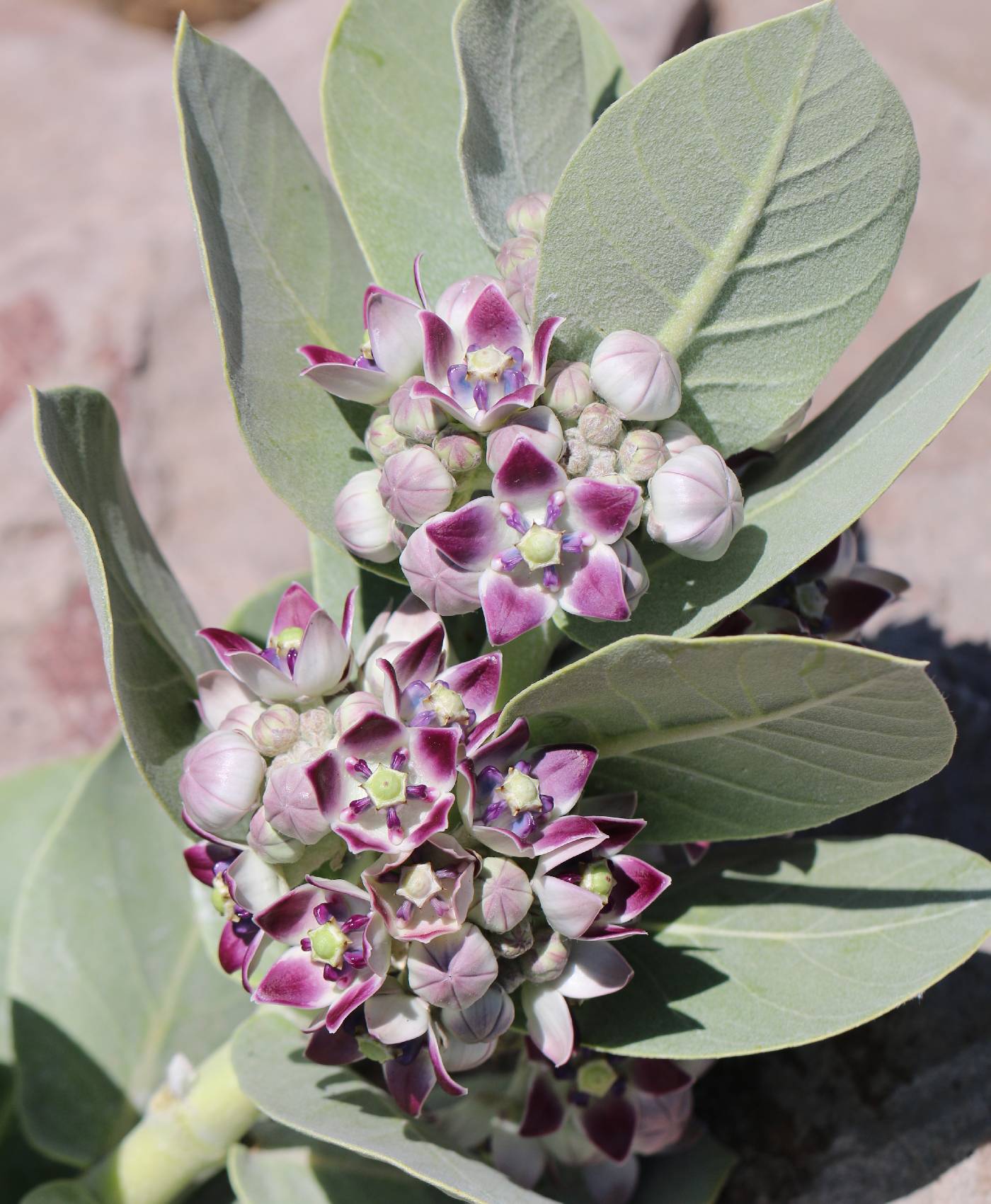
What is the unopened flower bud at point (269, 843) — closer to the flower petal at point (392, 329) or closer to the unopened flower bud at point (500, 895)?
the unopened flower bud at point (500, 895)

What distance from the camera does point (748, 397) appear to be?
115 cm

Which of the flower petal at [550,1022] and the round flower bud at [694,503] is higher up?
the round flower bud at [694,503]

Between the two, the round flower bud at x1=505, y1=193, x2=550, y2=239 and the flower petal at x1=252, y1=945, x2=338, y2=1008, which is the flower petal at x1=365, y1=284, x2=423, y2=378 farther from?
the flower petal at x1=252, y1=945, x2=338, y2=1008

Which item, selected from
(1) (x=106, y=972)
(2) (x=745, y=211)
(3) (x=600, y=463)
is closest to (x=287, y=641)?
(3) (x=600, y=463)

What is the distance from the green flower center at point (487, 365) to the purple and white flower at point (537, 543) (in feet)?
0.29

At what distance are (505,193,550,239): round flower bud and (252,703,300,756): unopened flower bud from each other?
525 mm

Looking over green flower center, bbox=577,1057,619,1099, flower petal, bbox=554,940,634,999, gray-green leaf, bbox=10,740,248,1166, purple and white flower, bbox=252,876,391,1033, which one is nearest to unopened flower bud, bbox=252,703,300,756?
purple and white flower, bbox=252,876,391,1033

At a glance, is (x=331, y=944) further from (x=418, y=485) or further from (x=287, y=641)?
(x=418, y=485)

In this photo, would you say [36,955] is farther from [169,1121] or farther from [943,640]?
[943,640]

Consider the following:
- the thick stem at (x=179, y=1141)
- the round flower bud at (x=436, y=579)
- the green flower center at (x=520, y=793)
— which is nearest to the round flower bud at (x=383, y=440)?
the round flower bud at (x=436, y=579)

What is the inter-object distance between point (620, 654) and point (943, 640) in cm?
144

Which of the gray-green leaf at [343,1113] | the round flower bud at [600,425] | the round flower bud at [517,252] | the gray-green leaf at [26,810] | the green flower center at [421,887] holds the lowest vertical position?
the gray-green leaf at [26,810]

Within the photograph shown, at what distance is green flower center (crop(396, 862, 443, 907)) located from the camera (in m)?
0.99

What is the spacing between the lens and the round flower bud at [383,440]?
1104mm
